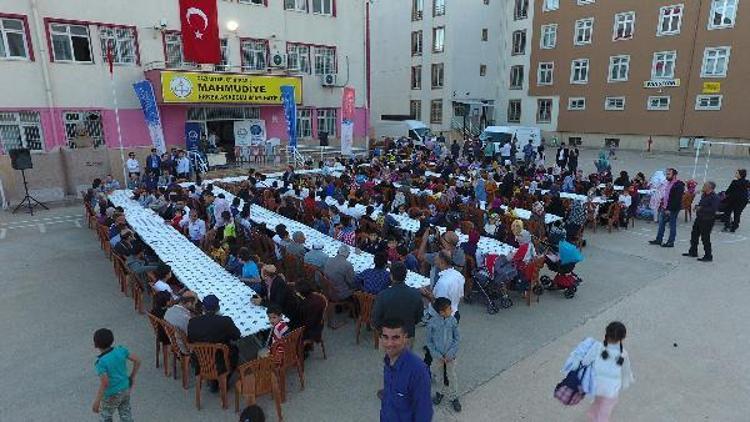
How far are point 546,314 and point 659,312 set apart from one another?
1.93 m

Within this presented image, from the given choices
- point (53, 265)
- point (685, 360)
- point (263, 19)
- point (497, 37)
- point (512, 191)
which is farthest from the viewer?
point (497, 37)

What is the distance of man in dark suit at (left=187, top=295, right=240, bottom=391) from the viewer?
5.07 meters

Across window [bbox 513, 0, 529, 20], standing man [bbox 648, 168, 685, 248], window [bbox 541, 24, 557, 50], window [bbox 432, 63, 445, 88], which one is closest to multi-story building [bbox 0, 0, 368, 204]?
window [bbox 432, 63, 445, 88]

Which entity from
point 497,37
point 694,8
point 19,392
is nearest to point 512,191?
point 19,392

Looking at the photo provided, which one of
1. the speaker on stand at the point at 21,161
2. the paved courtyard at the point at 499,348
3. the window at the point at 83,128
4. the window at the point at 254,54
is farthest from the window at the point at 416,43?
the paved courtyard at the point at 499,348

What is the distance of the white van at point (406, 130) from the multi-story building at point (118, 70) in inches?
301

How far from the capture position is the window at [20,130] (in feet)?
58.3

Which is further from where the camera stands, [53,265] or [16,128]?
[16,128]

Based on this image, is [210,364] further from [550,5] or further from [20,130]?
[550,5]

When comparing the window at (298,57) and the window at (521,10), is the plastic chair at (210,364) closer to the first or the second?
the window at (298,57)

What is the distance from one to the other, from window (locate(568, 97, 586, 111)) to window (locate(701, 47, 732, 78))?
788 centimetres

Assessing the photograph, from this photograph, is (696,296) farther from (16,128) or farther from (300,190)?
(16,128)

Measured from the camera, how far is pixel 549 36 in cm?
3691

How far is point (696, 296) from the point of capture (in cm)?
816
